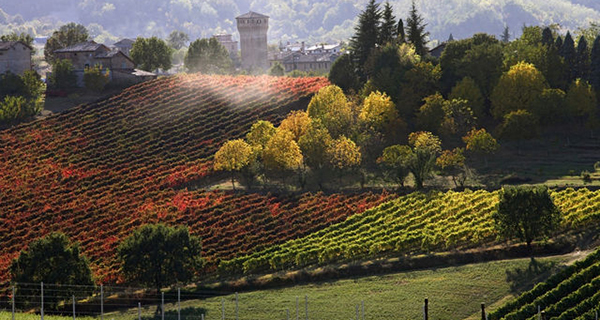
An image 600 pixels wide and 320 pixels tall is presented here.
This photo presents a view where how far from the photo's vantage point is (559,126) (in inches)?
4114

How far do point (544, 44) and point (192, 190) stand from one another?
1927 inches

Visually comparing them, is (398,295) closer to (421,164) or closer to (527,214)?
(527,214)

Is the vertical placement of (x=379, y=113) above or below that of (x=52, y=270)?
above

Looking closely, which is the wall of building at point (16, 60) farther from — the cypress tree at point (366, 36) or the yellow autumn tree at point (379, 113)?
the yellow autumn tree at point (379, 113)

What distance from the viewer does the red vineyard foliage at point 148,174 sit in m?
81.8

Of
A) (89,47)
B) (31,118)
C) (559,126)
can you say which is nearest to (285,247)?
(559,126)

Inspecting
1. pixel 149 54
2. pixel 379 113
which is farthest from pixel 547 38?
pixel 149 54

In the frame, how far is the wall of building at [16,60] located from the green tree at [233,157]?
49409mm

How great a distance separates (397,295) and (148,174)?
3748 cm

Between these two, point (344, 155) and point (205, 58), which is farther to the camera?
point (205, 58)

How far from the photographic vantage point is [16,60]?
5231 inches

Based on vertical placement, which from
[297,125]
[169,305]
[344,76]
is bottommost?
[169,305]

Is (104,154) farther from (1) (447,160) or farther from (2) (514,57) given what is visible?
(2) (514,57)

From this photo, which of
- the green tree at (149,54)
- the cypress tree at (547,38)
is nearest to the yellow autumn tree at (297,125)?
the cypress tree at (547,38)
